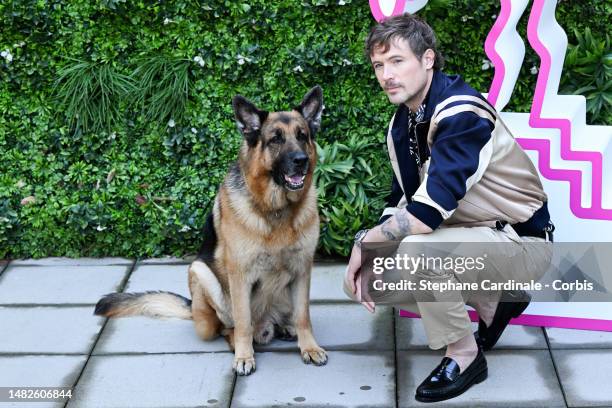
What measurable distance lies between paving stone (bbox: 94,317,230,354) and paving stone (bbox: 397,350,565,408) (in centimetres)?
100

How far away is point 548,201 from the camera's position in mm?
4770

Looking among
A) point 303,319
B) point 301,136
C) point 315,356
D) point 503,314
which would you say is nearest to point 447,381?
point 503,314

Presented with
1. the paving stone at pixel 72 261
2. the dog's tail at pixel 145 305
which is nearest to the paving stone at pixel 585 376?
the dog's tail at pixel 145 305

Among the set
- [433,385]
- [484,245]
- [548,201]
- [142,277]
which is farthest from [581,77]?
[142,277]

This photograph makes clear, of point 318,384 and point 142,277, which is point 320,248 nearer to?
point 142,277

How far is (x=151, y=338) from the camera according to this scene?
4.91 m

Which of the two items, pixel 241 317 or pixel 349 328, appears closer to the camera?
pixel 241 317

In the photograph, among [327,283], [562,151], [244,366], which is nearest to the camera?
[244,366]

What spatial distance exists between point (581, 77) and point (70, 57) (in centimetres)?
335

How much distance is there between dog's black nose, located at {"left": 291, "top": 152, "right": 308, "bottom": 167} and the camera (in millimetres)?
4282

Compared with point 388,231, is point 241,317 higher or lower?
lower

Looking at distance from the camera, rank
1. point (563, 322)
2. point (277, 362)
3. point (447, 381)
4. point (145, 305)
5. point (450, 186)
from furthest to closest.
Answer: point (145, 305) → point (563, 322) → point (277, 362) → point (447, 381) → point (450, 186)

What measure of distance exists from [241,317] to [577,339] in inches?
69.0

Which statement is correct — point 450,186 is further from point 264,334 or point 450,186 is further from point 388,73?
point 264,334
